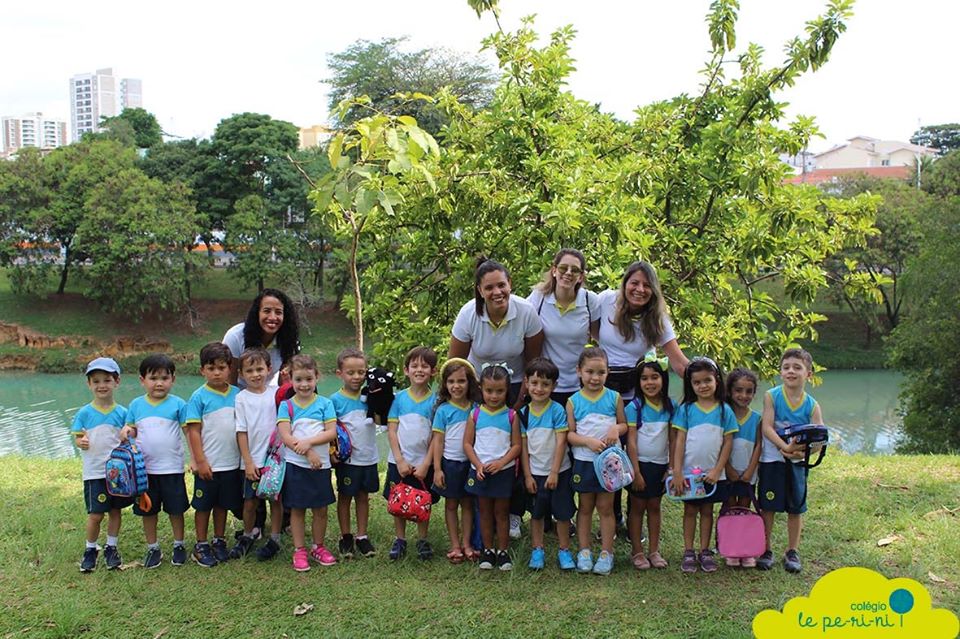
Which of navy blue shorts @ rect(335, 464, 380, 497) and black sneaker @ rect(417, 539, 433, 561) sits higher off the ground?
navy blue shorts @ rect(335, 464, 380, 497)

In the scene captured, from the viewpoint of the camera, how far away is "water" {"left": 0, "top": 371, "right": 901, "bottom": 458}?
44.1 ft

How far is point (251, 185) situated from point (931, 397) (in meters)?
19.2

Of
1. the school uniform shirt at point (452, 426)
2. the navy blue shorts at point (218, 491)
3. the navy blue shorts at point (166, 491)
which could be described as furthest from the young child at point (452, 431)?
the navy blue shorts at point (166, 491)

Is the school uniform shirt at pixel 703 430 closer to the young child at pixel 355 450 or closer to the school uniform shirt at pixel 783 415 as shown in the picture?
the school uniform shirt at pixel 783 415

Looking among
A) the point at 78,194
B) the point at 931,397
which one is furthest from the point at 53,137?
the point at 931,397

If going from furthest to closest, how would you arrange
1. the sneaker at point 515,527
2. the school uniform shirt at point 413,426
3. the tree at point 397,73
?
the tree at point 397,73 → the sneaker at point 515,527 → the school uniform shirt at point 413,426

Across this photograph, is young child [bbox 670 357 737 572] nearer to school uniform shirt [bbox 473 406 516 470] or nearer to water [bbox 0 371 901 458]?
school uniform shirt [bbox 473 406 516 470]

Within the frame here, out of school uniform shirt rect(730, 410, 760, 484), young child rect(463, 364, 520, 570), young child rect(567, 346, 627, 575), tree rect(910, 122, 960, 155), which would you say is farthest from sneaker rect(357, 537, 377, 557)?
tree rect(910, 122, 960, 155)

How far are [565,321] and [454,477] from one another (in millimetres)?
907

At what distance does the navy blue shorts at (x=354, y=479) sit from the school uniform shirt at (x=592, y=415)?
3.35 feet

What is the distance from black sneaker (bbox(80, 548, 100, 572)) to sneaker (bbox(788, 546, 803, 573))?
10.6 feet

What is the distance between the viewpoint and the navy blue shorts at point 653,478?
372cm

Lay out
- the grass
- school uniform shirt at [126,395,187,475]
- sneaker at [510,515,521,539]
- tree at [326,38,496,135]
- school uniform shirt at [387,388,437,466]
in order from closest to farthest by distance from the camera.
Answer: the grass
school uniform shirt at [126,395,187,475]
school uniform shirt at [387,388,437,466]
sneaker at [510,515,521,539]
tree at [326,38,496,135]

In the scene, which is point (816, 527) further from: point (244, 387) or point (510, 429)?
point (244, 387)
